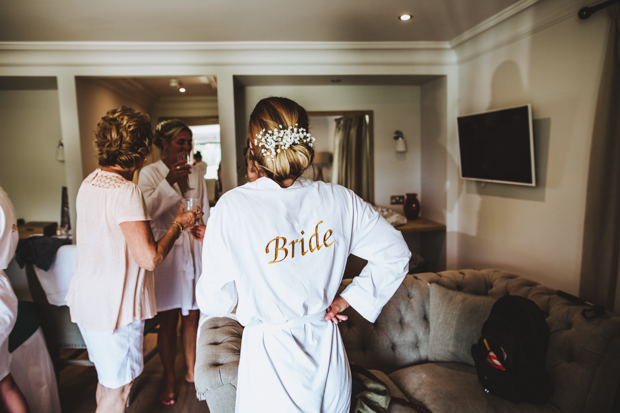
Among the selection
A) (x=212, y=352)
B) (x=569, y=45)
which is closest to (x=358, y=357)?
(x=212, y=352)

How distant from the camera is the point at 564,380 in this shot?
4.87 ft

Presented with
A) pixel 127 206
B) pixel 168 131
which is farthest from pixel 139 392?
pixel 168 131

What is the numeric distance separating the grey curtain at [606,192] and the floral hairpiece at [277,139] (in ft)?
6.04

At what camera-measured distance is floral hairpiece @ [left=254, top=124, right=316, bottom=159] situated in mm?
958

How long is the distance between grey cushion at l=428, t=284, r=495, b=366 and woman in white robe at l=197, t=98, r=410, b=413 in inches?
37.4

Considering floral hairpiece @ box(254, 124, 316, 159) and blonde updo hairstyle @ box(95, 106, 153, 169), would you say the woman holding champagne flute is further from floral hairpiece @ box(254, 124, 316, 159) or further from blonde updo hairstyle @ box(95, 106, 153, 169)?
floral hairpiece @ box(254, 124, 316, 159)

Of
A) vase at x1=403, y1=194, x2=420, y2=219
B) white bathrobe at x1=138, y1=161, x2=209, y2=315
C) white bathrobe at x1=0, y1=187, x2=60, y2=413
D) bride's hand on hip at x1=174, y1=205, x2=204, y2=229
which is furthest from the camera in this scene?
vase at x1=403, y1=194, x2=420, y2=219

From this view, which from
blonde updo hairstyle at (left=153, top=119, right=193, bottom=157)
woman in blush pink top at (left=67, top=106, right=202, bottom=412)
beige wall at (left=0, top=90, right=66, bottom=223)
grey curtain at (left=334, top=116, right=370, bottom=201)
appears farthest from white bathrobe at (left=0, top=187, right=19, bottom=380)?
→ beige wall at (left=0, top=90, right=66, bottom=223)

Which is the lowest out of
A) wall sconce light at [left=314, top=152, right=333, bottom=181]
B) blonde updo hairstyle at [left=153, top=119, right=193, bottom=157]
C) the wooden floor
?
the wooden floor

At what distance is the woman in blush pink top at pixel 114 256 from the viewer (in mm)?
1460

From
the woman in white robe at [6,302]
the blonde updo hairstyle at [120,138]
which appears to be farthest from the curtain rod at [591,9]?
the woman in white robe at [6,302]

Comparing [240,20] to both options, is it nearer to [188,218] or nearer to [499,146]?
[188,218]

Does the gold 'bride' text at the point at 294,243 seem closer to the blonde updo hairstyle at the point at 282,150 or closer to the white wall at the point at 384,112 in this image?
the blonde updo hairstyle at the point at 282,150

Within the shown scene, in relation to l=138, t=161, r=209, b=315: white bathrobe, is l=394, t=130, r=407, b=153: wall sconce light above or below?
above
